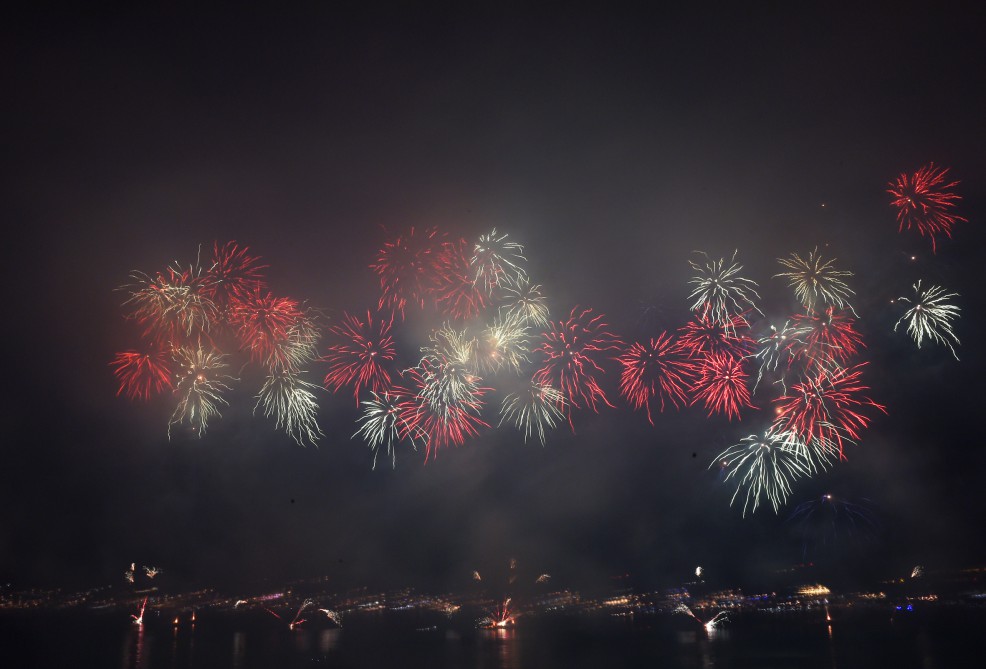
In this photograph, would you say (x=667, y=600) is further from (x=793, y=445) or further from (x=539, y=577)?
(x=793, y=445)

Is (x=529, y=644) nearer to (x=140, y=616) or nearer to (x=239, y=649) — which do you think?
(x=239, y=649)

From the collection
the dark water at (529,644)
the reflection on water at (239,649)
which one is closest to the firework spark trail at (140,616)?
the dark water at (529,644)

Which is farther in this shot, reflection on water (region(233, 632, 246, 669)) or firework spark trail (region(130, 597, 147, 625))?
firework spark trail (region(130, 597, 147, 625))

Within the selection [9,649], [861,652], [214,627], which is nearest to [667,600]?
[861,652]

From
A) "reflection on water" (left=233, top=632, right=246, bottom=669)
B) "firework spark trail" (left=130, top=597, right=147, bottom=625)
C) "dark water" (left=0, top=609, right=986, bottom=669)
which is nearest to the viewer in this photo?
"dark water" (left=0, top=609, right=986, bottom=669)

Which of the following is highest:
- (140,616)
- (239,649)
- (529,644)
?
(239,649)

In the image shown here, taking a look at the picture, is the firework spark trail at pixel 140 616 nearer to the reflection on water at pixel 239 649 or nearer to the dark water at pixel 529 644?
the dark water at pixel 529 644

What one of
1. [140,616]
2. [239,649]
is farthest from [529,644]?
[140,616]

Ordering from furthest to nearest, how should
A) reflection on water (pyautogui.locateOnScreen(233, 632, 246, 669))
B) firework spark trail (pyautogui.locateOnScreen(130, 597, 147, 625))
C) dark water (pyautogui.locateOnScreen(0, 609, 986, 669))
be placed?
firework spark trail (pyautogui.locateOnScreen(130, 597, 147, 625)), reflection on water (pyautogui.locateOnScreen(233, 632, 246, 669)), dark water (pyautogui.locateOnScreen(0, 609, 986, 669))

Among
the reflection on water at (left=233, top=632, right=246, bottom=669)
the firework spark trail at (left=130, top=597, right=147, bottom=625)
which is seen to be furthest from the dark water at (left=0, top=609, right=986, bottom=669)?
the firework spark trail at (left=130, top=597, right=147, bottom=625)

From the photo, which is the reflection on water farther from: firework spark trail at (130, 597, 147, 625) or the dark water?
firework spark trail at (130, 597, 147, 625)
